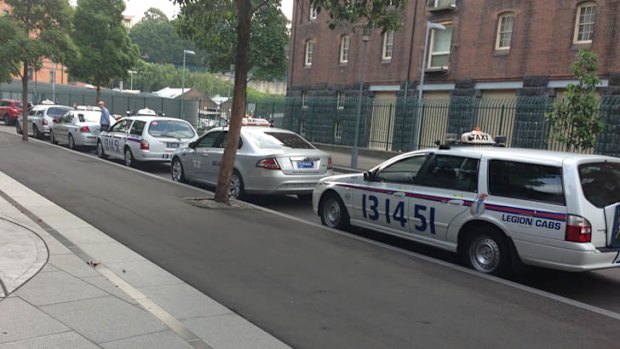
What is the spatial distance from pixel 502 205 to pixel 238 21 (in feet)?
19.5

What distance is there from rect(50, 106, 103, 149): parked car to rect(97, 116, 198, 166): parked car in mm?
3793

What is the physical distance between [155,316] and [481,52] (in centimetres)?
2434

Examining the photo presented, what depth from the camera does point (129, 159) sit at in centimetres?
1630

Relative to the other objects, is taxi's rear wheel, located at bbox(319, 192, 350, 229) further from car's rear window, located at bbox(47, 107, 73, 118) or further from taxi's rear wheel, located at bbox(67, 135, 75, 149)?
car's rear window, located at bbox(47, 107, 73, 118)

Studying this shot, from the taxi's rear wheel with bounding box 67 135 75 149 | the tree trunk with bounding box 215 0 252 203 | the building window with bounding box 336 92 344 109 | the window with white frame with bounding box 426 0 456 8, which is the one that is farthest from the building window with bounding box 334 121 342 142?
the tree trunk with bounding box 215 0 252 203

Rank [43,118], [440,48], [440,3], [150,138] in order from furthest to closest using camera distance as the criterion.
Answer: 1. [440,48]
2. [440,3]
3. [43,118]
4. [150,138]

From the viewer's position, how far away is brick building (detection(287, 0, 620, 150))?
22.2 meters

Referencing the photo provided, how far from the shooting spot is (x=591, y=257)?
584cm

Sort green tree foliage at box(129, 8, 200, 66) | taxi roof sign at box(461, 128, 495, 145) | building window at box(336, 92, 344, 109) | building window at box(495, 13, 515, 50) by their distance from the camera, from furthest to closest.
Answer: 1. green tree foliage at box(129, 8, 200, 66)
2. building window at box(336, 92, 344, 109)
3. building window at box(495, 13, 515, 50)
4. taxi roof sign at box(461, 128, 495, 145)

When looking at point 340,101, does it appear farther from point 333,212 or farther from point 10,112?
point 333,212

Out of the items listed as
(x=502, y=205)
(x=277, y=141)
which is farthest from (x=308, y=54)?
(x=502, y=205)

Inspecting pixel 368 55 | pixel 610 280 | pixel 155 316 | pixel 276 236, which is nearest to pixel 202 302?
pixel 155 316

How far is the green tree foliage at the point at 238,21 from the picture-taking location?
32.2ft

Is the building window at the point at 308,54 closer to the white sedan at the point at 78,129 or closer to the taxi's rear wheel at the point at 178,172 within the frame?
the white sedan at the point at 78,129
